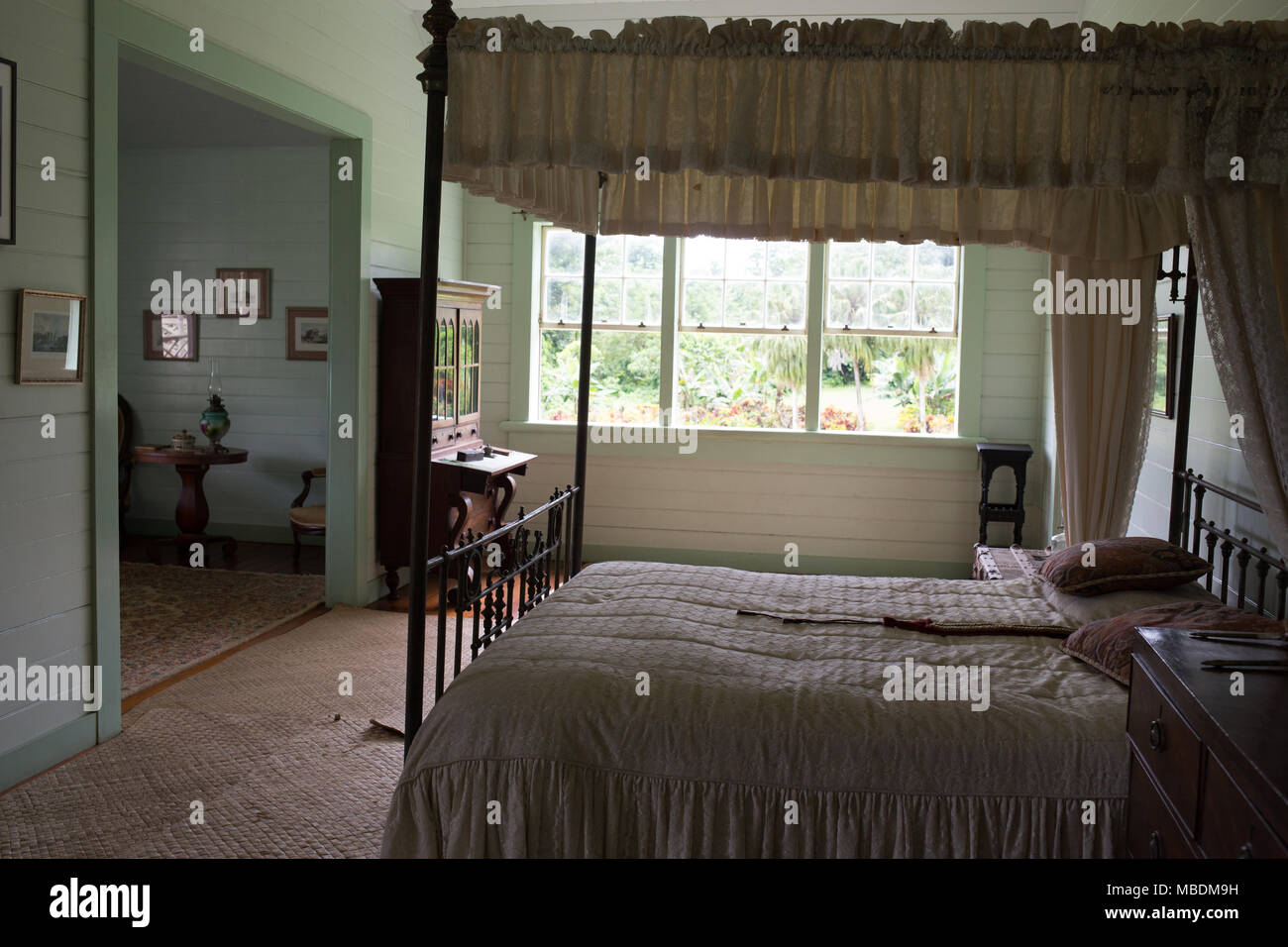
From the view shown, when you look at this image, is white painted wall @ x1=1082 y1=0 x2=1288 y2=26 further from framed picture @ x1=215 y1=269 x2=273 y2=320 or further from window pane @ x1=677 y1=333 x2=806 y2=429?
framed picture @ x1=215 y1=269 x2=273 y2=320

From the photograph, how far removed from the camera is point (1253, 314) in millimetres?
2713

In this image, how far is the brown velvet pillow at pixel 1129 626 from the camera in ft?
8.98

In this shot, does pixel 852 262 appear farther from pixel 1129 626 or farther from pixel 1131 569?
pixel 1129 626

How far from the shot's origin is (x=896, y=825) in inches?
96.6

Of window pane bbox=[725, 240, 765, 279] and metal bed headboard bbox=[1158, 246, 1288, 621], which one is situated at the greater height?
window pane bbox=[725, 240, 765, 279]

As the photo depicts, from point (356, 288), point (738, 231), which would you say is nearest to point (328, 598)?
point (356, 288)

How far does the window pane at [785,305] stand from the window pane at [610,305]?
1.09 m

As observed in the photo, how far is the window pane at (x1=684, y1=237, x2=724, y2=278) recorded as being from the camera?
763 centimetres

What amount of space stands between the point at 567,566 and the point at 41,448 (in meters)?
2.01

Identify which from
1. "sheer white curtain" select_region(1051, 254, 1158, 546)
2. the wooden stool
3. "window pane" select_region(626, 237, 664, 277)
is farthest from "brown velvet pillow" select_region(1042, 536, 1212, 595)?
"window pane" select_region(626, 237, 664, 277)

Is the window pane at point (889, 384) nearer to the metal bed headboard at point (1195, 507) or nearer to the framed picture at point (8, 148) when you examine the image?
the metal bed headboard at point (1195, 507)

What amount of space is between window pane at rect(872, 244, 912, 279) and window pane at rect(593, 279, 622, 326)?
1.86 m

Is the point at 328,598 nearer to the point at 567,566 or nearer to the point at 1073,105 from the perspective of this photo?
the point at 567,566
